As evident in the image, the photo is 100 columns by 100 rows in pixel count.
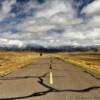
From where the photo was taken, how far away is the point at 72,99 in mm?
8781

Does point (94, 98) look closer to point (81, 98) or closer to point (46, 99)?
point (81, 98)

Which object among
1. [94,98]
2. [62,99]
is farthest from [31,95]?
[94,98]

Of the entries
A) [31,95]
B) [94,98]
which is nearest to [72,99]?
[94,98]

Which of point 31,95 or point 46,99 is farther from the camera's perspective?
point 31,95

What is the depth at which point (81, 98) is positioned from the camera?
356 inches

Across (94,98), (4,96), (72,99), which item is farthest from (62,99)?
(4,96)

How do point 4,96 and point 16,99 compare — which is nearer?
point 16,99

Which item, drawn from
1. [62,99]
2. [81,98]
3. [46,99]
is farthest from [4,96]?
[81,98]

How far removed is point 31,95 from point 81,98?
6.80 feet

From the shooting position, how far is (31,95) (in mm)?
9812

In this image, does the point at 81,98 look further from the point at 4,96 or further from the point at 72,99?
the point at 4,96

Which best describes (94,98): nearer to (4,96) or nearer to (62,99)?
(62,99)

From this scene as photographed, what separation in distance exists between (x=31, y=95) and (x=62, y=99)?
1.59 metres

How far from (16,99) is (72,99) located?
81.1 inches
